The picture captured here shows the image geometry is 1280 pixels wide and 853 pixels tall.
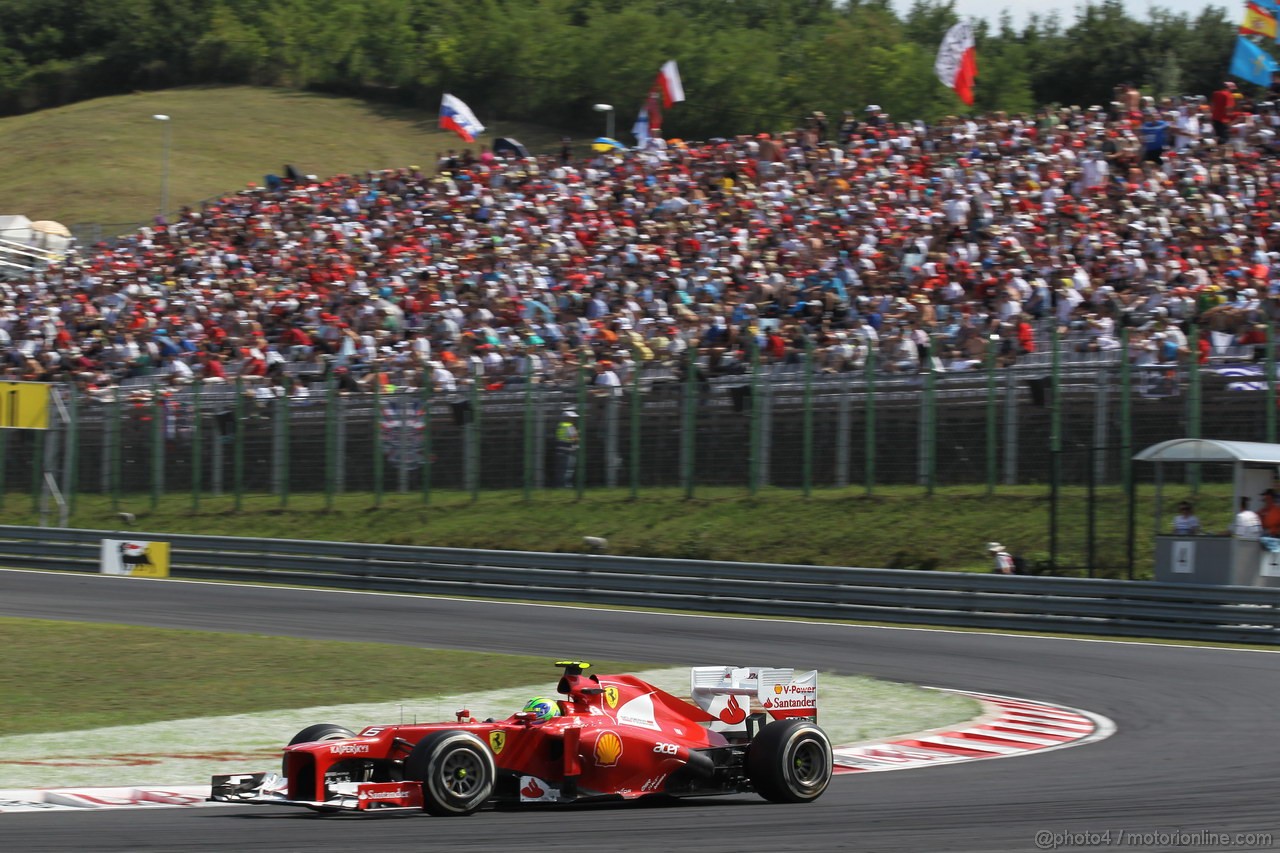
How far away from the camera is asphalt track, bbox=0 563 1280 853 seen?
7.67 meters

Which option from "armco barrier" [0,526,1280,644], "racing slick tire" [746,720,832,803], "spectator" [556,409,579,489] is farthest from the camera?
"spectator" [556,409,579,489]

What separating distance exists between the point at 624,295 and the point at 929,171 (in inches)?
219

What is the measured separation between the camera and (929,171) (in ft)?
93.6

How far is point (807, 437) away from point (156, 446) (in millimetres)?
12103

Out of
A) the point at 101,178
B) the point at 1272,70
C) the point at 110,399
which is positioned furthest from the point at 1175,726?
the point at 101,178

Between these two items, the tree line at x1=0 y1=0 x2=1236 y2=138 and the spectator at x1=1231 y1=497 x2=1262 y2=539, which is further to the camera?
the tree line at x1=0 y1=0 x2=1236 y2=138

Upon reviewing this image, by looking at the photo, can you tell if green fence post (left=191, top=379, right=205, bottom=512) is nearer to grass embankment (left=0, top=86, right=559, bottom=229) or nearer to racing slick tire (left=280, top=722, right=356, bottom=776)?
racing slick tire (left=280, top=722, right=356, bottom=776)

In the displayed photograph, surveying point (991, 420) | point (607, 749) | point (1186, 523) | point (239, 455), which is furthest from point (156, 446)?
point (607, 749)

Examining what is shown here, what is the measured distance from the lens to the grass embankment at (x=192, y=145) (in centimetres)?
6388

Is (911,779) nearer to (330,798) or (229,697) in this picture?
(330,798)

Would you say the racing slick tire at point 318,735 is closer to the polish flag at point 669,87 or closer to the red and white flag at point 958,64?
the red and white flag at point 958,64

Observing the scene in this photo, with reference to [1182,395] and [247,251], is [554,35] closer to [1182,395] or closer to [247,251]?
[247,251]

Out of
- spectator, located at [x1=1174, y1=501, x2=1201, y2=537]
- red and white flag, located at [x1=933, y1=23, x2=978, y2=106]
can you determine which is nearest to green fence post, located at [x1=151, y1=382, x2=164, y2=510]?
red and white flag, located at [x1=933, y1=23, x2=978, y2=106]

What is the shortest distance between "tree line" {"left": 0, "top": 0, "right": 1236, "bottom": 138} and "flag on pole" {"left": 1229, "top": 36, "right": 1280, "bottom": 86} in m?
32.3
